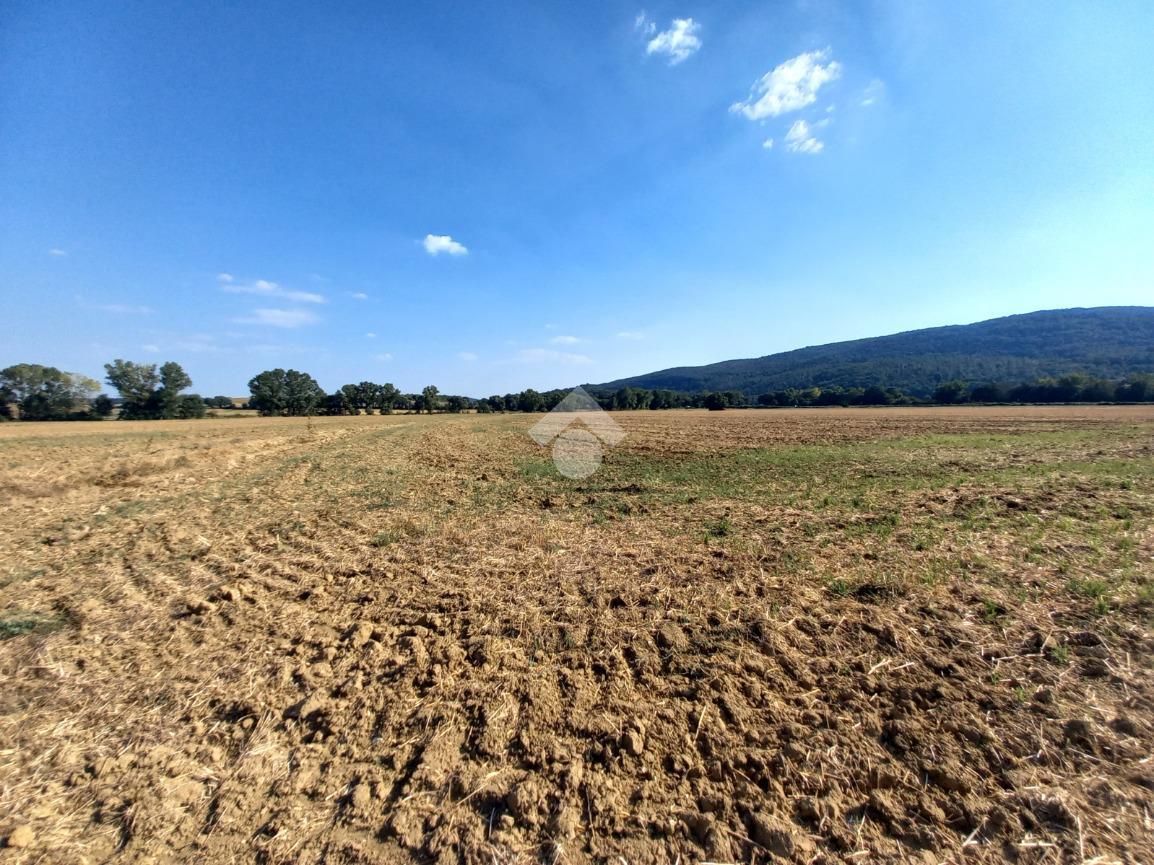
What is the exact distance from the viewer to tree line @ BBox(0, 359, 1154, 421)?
181ft

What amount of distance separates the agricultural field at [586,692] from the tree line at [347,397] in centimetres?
7469

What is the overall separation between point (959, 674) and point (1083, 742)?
2.47 ft

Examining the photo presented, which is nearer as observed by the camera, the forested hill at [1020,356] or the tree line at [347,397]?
the tree line at [347,397]

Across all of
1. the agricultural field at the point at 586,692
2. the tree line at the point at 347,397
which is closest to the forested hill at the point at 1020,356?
the tree line at the point at 347,397

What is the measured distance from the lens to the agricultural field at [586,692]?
2586mm

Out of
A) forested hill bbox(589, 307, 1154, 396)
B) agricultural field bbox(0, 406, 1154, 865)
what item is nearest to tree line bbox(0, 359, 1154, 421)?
forested hill bbox(589, 307, 1154, 396)

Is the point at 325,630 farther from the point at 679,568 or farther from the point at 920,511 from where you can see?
the point at 920,511

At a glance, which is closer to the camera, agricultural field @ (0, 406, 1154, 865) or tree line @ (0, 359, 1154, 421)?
agricultural field @ (0, 406, 1154, 865)

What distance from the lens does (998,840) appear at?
96.9 inches

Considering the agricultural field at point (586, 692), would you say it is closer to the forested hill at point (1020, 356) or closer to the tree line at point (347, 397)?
the tree line at point (347, 397)

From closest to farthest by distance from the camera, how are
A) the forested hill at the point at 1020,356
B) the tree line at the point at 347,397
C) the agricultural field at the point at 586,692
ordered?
the agricultural field at the point at 586,692 → the tree line at the point at 347,397 → the forested hill at the point at 1020,356

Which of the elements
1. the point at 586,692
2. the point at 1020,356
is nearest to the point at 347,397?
the point at 586,692

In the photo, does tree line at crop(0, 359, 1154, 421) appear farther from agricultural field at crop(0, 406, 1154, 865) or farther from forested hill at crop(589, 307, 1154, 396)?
agricultural field at crop(0, 406, 1154, 865)

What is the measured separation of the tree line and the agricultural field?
74688 mm
